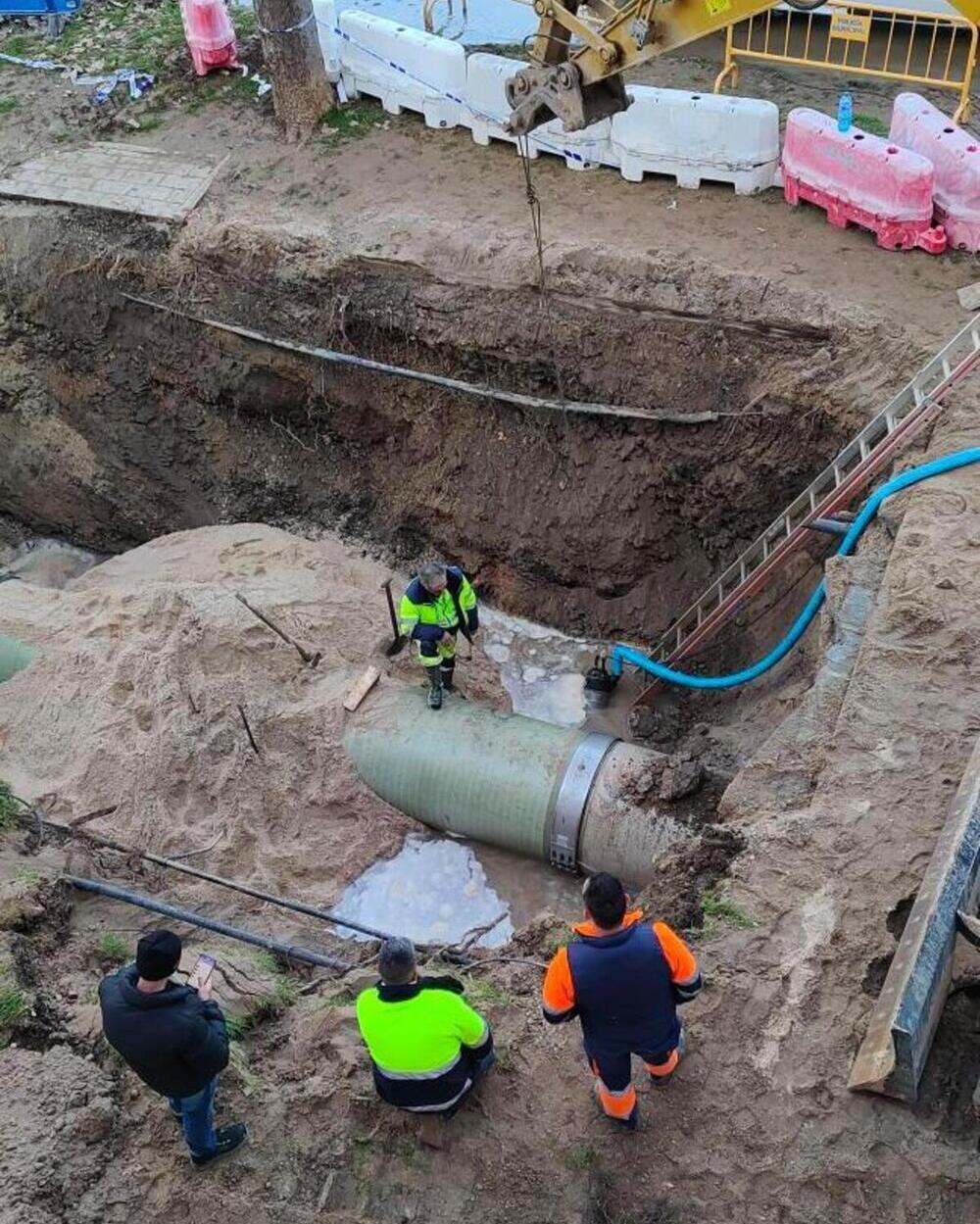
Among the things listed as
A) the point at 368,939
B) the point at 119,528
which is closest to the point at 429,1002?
the point at 368,939

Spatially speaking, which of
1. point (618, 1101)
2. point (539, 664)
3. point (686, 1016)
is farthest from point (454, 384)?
point (618, 1101)

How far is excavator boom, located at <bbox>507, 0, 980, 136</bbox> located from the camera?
7.41 metres

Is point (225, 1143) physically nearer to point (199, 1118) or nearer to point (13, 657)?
point (199, 1118)

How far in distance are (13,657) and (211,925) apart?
374 cm

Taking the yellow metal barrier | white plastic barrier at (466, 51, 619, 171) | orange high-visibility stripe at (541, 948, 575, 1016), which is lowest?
orange high-visibility stripe at (541, 948, 575, 1016)

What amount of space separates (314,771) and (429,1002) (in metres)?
4.18

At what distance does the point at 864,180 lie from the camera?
9766mm

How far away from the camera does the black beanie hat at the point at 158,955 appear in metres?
4.40

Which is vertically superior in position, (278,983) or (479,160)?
(479,160)

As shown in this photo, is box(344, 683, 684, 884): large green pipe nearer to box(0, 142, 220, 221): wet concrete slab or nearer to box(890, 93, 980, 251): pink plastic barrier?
box(890, 93, 980, 251): pink plastic barrier

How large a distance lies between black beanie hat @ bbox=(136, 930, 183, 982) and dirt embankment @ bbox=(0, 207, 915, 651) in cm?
677

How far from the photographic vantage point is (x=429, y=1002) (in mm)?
4641

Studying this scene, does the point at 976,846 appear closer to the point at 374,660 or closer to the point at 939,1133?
the point at 939,1133

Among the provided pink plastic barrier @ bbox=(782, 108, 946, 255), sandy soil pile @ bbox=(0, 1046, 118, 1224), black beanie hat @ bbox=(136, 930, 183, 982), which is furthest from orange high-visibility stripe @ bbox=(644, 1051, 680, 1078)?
pink plastic barrier @ bbox=(782, 108, 946, 255)
